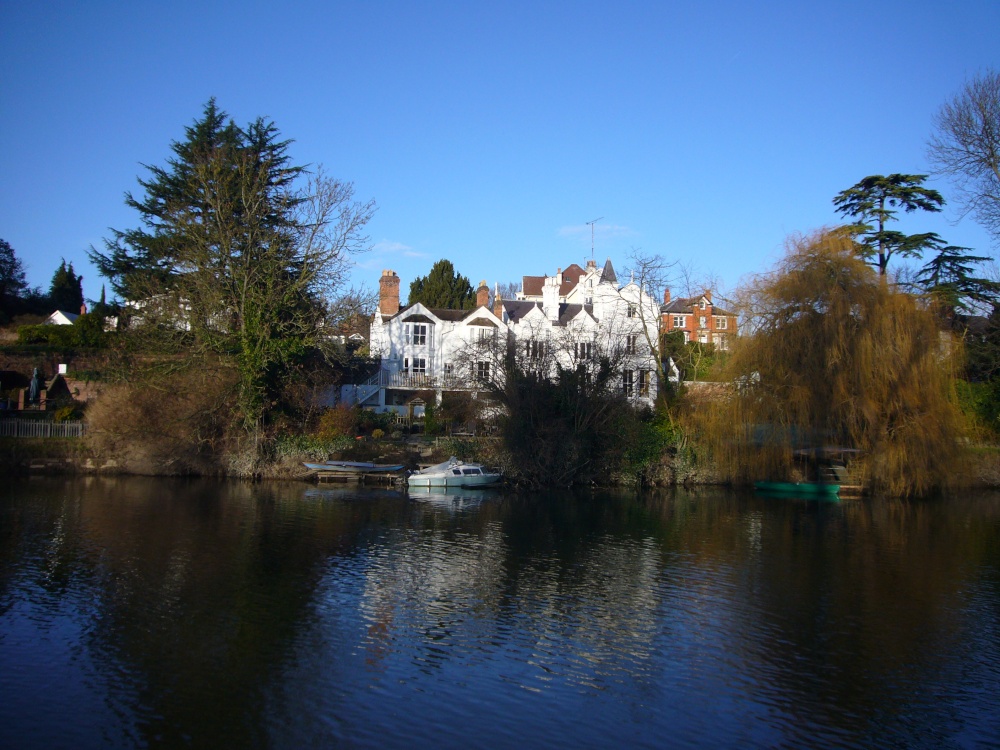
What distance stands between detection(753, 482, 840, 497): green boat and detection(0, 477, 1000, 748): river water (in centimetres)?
805

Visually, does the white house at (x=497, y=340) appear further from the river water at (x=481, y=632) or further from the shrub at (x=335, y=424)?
the river water at (x=481, y=632)

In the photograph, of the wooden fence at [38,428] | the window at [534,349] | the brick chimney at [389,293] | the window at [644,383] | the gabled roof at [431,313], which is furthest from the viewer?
the brick chimney at [389,293]

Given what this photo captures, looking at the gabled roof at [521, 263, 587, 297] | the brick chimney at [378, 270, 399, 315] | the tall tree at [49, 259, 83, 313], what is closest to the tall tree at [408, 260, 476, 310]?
the gabled roof at [521, 263, 587, 297]

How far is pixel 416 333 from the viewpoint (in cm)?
5394

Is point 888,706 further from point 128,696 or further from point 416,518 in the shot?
point 416,518

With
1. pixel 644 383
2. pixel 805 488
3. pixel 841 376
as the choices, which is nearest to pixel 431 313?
pixel 644 383

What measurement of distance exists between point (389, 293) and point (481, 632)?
150 ft

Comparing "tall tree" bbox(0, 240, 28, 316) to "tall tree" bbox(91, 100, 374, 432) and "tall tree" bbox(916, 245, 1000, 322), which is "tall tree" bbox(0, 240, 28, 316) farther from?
"tall tree" bbox(916, 245, 1000, 322)

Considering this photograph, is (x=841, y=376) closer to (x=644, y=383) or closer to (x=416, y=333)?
(x=644, y=383)

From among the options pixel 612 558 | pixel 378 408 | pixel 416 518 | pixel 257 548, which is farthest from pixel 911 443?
pixel 378 408

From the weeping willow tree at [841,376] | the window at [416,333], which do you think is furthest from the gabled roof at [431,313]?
the weeping willow tree at [841,376]

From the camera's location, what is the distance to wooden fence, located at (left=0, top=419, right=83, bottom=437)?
35.6 meters

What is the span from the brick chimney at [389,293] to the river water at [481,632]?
33007mm

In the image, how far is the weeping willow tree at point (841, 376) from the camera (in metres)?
32.1
